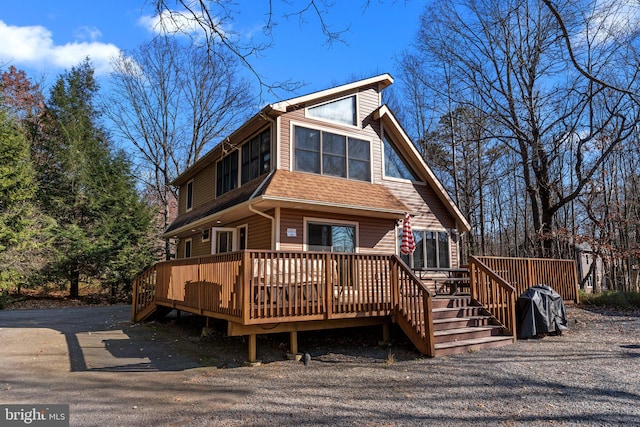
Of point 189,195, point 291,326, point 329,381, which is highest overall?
point 189,195

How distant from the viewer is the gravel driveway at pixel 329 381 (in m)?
4.45

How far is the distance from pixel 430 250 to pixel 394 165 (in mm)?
2891

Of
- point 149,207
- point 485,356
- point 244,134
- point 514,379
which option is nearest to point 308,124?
point 244,134

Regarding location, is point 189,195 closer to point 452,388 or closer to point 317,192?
point 317,192

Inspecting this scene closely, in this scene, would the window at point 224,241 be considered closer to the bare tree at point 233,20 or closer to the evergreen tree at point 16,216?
the bare tree at point 233,20

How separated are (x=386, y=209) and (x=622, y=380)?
6.22 m

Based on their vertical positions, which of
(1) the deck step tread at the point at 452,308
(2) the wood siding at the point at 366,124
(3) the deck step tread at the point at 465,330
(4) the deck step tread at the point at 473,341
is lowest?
(4) the deck step tread at the point at 473,341

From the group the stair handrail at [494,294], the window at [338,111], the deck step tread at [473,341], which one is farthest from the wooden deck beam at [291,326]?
the window at [338,111]

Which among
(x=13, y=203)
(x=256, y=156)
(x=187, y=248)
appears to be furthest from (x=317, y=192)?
(x=13, y=203)

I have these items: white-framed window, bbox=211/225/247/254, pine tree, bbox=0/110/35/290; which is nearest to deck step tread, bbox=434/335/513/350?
white-framed window, bbox=211/225/247/254

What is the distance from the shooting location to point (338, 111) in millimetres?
11625

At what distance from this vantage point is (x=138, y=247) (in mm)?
21094

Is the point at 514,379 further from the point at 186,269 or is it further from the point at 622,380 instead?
the point at 186,269
